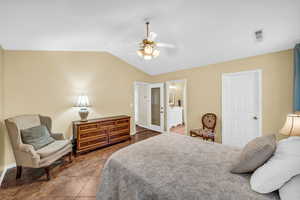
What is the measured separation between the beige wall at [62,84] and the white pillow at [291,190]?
3.74m

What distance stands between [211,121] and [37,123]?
410 centimetres

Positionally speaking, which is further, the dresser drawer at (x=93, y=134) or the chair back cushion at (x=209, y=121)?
the chair back cushion at (x=209, y=121)

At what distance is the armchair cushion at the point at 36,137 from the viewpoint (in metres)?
2.12

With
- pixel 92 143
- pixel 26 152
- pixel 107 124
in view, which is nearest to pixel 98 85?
pixel 107 124

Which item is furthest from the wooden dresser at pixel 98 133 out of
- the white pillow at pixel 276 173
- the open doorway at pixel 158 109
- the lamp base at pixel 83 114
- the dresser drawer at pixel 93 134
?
the white pillow at pixel 276 173

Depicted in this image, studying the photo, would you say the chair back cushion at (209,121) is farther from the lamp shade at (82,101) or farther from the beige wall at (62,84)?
the lamp shade at (82,101)

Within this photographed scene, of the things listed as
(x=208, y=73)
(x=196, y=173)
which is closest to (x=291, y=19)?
(x=208, y=73)

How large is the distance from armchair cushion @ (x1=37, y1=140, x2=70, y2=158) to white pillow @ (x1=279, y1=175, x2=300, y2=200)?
2885 millimetres

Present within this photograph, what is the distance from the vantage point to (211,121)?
10.9 ft

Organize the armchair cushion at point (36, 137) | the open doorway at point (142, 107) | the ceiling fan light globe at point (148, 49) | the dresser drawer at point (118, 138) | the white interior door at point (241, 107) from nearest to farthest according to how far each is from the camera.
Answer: the ceiling fan light globe at point (148, 49), the armchair cushion at point (36, 137), the white interior door at point (241, 107), the dresser drawer at point (118, 138), the open doorway at point (142, 107)

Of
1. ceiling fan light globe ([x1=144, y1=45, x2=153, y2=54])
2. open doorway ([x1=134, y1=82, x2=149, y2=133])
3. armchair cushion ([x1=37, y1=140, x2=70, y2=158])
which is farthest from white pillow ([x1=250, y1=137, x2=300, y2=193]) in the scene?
open doorway ([x1=134, y1=82, x2=149, y2=133])

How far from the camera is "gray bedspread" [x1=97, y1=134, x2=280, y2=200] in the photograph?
2.89 ft

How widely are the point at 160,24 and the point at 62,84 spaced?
9.03ft

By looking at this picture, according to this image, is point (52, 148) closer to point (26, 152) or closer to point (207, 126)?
point (26, 152)
